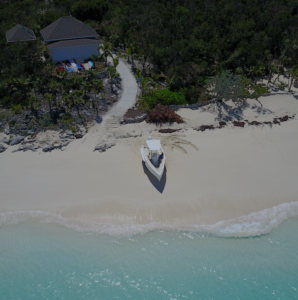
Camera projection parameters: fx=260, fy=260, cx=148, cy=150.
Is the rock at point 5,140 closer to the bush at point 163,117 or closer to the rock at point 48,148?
the rock at point 48,148

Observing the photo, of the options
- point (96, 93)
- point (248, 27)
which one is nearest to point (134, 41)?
point (96, 93)

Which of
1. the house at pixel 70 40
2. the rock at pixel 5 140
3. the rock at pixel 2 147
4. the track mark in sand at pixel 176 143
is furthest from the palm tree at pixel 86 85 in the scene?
the track mark in sand at pixel 176 143

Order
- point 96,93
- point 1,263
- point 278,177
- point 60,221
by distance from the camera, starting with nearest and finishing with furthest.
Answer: point 1,263 → point 60,221 → point 278,177 → point 96,93

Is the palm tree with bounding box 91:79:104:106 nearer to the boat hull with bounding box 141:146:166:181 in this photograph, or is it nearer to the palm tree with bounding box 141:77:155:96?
the palm tree with bounding box 141:77:155:96

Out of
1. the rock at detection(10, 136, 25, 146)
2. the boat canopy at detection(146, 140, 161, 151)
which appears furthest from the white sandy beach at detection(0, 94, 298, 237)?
the boat canopy at detection(146, 140, 161, 151)

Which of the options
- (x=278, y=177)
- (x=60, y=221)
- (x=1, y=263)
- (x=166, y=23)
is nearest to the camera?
(x=1, y=263)

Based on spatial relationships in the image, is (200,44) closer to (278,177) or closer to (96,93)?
(96,93)

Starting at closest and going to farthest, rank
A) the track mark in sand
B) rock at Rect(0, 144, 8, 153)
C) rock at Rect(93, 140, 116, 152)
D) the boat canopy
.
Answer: the boat canopy
rock at Rect(0, 144, 8, 153)
rock at Rect(93, 140, 116, 152)
the track mark in sand
